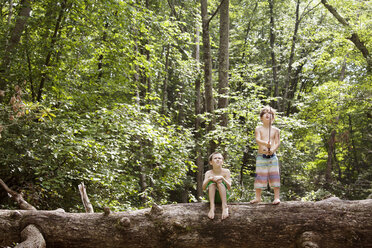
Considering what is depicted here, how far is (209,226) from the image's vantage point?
143 inches

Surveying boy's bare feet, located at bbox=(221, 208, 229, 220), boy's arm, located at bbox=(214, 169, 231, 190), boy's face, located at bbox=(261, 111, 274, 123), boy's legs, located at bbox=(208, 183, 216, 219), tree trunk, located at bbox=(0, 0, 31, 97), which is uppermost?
tree trunk, located at bbox=(0, 0, 31, 97)

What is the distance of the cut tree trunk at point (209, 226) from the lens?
3.44 m

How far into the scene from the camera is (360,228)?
11.1ft

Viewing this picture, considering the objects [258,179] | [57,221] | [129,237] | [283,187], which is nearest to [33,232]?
[57,221]

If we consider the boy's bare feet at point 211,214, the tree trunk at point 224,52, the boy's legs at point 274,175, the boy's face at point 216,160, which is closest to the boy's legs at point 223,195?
the boy's bare feet at point 211,214

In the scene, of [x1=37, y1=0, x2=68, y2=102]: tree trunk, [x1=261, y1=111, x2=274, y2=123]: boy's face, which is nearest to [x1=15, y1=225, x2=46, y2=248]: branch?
[x1=261, y1=111, x2=274, y2=123]: boy's face

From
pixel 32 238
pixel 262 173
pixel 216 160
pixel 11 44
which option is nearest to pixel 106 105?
pixel 11 44

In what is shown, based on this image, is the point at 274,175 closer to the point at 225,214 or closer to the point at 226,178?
the point at 226,178

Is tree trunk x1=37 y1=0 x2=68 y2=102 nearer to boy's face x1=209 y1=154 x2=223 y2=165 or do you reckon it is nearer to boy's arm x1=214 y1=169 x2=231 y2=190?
boy's face x1=209 y1=154 x2=223 y2=165

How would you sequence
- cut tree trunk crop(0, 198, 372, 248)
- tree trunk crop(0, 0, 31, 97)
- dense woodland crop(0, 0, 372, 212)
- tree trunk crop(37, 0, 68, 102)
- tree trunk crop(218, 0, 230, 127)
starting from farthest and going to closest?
tree trunk crop(218, 0, 230, 127) → tree trunk crop(37, 0, 68, 102) → tree trunk crop(0, 0, 31, 97) → dense woodland crop(0, 0, 372, 212) → cut tree trunk crop(0, 198, 372, 248)

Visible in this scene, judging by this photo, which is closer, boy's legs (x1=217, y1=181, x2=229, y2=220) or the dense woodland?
boy's legs (x1=217, y1=181, x2=229, y2=220)

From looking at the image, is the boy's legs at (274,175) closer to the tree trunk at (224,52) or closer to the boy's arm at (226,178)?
the boy's arm at (226,178)

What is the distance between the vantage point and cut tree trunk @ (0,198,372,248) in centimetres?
344

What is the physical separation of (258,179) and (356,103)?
8595 mm
